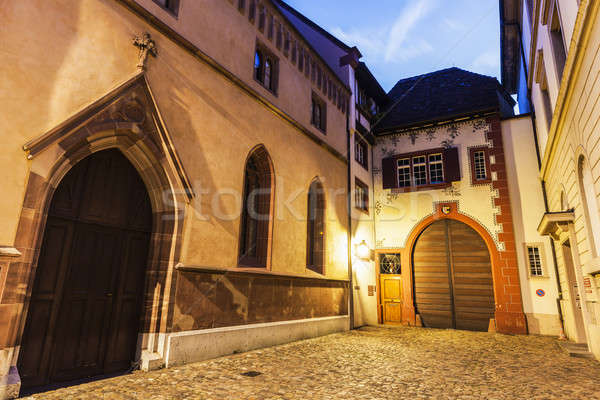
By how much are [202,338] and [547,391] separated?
5.51m

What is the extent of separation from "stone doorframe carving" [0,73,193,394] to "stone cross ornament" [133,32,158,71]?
9.9 inches

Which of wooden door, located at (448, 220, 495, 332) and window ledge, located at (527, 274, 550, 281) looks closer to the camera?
window ledge, located at (527, 274, 550, 281)

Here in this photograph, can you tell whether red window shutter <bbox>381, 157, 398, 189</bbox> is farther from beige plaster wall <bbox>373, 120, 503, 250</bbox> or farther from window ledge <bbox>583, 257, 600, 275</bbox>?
window ledge <bbox>583, 257, 600, 275</bbox>

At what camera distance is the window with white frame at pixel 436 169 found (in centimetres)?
1487

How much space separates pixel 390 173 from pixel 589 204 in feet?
29.9

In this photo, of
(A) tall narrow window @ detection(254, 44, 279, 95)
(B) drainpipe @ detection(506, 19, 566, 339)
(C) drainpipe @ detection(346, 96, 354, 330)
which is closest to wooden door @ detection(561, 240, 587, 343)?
(B) drainpipe @ detection(506, 19, 566, 339)

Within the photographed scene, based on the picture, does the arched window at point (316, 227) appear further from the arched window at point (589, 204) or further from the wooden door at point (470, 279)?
the arched window at point (589, 204)

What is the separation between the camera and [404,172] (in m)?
15.7

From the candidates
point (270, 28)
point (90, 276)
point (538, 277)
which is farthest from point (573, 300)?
point (90, 276)

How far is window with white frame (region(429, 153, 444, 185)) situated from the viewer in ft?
48.8

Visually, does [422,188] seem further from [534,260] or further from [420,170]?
[534,260]

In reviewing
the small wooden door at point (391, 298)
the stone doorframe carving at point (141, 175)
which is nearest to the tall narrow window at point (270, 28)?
the stone doorframe carving at point (141, 175)

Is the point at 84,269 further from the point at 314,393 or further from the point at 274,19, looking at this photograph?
the point at 274,19

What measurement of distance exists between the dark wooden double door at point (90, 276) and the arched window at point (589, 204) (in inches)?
310
